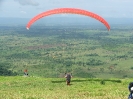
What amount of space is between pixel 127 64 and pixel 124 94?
147 m

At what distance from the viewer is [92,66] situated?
156 metres

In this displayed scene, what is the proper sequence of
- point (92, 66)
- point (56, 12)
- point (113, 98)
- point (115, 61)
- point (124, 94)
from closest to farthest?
point (113, 98) < point (124, 94) < point (56, 12) < point (92, 66) < point (115, 61)

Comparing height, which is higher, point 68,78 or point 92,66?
point 68,78

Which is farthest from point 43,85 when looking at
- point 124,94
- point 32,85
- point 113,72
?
point 113,72

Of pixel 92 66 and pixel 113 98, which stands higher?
pixel 113 98

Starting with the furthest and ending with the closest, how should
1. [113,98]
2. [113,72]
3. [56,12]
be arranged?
[113,72]
[56,12]
[113,98]

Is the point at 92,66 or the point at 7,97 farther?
the point at 92,66

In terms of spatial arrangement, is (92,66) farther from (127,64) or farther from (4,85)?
(4,85)

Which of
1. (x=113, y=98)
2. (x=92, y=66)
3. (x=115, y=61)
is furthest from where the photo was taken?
(x=115, y=61)

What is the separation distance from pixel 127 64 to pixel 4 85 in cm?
14301

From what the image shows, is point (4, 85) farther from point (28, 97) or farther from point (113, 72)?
point (113, 72)

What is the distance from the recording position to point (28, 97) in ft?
58.2

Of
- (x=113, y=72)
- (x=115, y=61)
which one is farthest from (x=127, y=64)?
(x=113, y=72)

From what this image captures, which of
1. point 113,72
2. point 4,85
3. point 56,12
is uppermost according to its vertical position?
point 56,12
